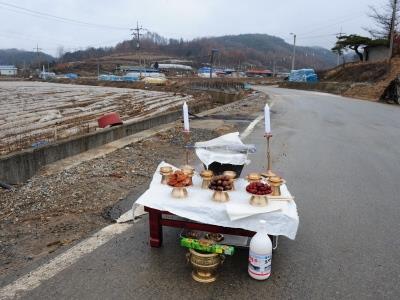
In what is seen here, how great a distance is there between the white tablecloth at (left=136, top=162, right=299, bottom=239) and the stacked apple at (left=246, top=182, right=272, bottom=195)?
0.42 feet

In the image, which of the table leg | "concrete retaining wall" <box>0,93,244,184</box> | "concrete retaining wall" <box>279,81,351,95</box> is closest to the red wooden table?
the table leg

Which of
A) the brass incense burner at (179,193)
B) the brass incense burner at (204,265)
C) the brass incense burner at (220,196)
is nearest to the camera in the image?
the brass incense burner at (204,265)

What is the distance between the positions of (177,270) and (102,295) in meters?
0.76

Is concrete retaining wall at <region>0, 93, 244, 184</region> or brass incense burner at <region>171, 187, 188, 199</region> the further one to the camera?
concrete retaining wall at <region>0, 93, 244, 184</region>

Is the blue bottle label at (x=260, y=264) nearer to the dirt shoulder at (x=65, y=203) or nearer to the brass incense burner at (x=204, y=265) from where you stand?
the brass incense burner at (x=204, y=265)

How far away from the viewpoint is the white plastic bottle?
3686 millimetres

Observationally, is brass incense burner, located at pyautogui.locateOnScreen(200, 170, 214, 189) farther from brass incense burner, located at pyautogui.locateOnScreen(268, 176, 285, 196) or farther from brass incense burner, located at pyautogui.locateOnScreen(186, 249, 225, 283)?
brass incense burner, located at pyautogui.locateOnScreen(186, 249, 225, 283)

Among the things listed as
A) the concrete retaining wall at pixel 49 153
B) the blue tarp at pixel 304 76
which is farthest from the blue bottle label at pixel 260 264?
the blue tarp at pixel 304 76

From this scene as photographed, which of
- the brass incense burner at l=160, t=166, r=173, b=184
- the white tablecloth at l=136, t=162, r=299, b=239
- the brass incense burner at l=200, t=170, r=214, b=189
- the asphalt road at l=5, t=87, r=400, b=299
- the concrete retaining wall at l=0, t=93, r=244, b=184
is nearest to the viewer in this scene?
the asphalt road at l=5, t=87, r=400, b=299

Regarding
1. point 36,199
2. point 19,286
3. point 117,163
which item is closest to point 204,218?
point 19,286

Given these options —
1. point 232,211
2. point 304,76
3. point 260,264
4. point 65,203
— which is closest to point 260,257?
point 260,264

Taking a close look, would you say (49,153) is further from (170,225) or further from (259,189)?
(259,189)

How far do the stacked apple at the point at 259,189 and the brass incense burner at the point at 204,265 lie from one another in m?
0.74

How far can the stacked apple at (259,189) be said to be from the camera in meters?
4.09
